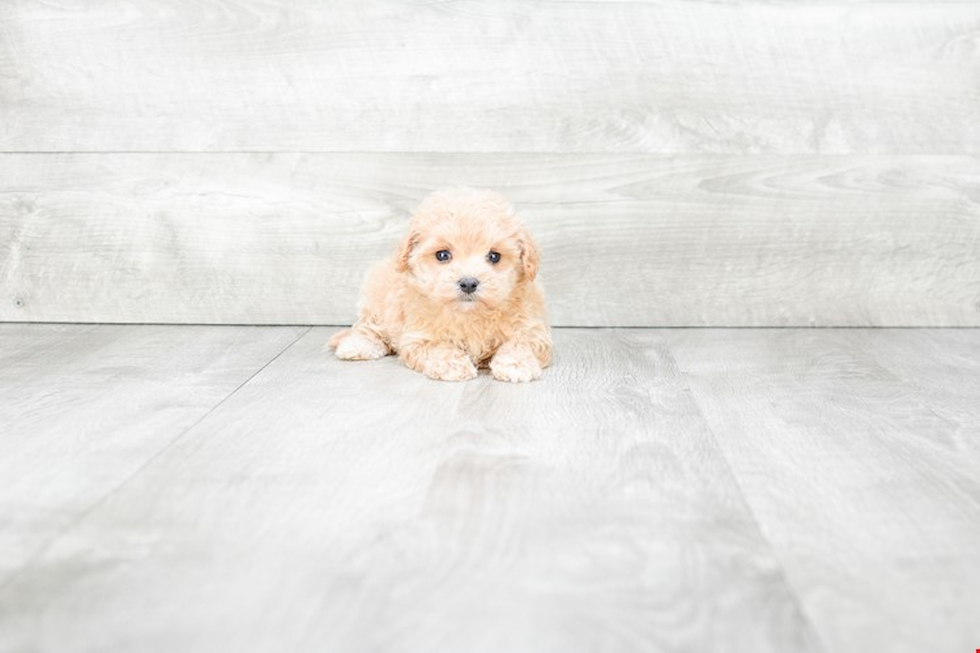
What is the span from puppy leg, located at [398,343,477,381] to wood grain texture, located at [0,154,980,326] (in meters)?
0.53

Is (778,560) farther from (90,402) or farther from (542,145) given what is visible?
(542,145)

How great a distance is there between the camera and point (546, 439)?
135 centimetres

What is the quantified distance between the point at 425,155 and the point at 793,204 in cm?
89

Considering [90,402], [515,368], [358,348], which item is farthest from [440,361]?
[90,402]

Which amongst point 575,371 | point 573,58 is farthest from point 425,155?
point 575,371

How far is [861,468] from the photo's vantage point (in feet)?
4.05

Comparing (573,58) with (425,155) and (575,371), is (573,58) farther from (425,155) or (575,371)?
(575,371)

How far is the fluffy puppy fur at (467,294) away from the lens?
166 cm

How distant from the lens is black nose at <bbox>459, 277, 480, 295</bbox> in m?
1.63

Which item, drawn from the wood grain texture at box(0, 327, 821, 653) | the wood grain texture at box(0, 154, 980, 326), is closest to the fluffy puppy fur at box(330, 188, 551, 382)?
the wood grain texture at box(0, 327, 821, 653)

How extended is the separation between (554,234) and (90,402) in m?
1.13

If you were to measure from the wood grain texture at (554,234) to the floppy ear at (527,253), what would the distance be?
52 centimetres

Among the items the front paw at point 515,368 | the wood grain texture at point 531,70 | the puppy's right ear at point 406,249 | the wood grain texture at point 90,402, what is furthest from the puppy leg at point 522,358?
the wood grain texture at point 531,70

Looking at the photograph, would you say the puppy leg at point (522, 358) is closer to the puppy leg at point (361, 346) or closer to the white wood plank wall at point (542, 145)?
the puppy leg at point (361, 346)
